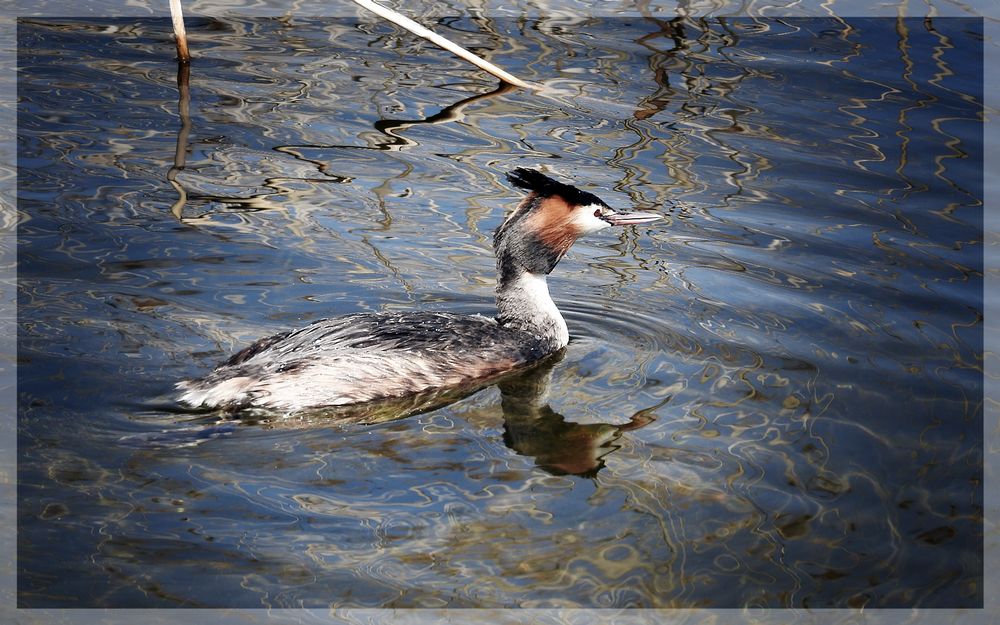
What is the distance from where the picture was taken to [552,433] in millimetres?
5957

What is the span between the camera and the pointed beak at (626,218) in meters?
6.72

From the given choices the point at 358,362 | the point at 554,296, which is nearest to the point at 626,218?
the point at 554,296

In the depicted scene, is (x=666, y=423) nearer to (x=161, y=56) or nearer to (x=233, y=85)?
(x=233, y=85)

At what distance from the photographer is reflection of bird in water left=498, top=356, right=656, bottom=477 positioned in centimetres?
565

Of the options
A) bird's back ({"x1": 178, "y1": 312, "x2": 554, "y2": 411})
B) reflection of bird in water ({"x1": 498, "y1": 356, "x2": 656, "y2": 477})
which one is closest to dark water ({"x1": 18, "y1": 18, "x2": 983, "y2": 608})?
reflection of bird in water ({"x1": 498, "y1": 356, "x2": 656, "y2": 477})

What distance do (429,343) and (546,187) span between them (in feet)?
3.44

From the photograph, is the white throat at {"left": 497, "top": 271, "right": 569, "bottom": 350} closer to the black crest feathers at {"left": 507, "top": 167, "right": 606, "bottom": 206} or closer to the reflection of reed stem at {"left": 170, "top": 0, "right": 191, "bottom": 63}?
the black crest feathers at {"left": 507, "top": 167, "right": 606, "bottom": 206}

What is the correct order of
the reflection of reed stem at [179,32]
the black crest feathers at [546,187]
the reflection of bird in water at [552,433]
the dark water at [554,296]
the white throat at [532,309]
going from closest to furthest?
the dark water at [554,296] < the reflection of bird in water at [552,433] < the black crest feathers at [546,187] < the white throat at [532,309] < the reflection of reed stem at [179,32]

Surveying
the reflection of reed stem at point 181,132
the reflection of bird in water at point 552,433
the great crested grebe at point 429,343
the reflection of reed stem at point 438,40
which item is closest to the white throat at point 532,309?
the great crested grebe at point 429,343

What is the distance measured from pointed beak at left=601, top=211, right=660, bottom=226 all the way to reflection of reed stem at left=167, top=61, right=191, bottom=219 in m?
2.82

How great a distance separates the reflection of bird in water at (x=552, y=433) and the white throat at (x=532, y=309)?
380mm

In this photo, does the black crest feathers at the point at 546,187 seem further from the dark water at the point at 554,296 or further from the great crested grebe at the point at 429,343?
the dark water at the point at 554,296

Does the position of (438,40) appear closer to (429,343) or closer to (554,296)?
(554,296)

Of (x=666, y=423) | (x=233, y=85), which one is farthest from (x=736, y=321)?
(x=233, y=85)
